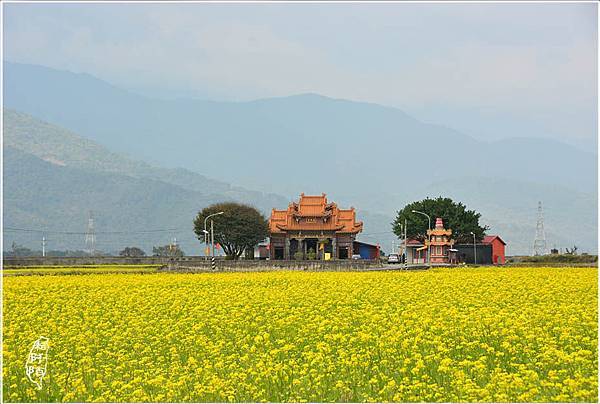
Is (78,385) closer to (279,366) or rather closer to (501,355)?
(279,366)

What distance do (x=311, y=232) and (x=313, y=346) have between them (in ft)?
253

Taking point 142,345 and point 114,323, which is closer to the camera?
point 142,345

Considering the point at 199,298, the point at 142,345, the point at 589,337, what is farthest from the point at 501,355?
the point at 199,298

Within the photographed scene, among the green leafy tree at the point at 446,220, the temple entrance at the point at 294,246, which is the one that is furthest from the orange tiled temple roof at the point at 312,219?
the green leafy tree at the point at 446,220

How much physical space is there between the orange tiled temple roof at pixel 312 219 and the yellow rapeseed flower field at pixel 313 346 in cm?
6534

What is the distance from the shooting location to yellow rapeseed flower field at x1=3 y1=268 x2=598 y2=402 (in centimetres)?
1480

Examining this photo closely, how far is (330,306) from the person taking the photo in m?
25.6

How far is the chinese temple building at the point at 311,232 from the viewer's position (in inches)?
3755

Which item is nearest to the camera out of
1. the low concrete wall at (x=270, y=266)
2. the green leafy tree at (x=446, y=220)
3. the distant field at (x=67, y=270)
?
the distant field at (x=67, y=270)

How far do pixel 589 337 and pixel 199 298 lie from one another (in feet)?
46.4

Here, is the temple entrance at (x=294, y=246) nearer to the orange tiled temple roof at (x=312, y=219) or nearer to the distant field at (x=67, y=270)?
the orange tiled temple roof at (x=312, y=219)

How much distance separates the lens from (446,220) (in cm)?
9762

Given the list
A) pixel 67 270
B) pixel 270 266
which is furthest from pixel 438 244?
pixel 67 270

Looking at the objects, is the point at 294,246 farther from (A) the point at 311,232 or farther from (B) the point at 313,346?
(B) the point at 313,346
